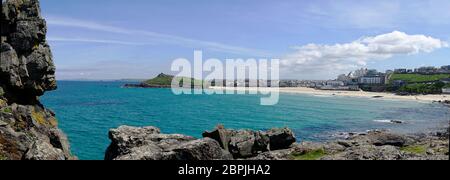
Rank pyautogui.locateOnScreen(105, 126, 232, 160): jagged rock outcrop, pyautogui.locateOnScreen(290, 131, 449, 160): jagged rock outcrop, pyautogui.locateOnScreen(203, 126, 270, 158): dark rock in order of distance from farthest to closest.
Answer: pyautogui.locateOnScreen(203, 126, 270, 158): dark rock
pyautogui.locateOnScreen(290, 131, 449, 160): jagged rock outcrop
pyautogui.locateOnScreen(105, 126, 232, 160): jagged rock outcrop

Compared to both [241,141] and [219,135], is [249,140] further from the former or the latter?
[219,135]

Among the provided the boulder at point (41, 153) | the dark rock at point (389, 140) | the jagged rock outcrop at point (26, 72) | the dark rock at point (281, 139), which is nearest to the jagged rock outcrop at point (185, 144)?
the dark rock at point (281, 139)

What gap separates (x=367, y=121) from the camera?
97062mm

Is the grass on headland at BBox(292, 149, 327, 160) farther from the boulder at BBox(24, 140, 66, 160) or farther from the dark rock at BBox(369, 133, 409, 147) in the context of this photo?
the boulder at BBox(24, 140, 66, 160)

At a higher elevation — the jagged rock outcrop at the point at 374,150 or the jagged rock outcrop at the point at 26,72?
the jagged rock outcrop at the point at 26,72

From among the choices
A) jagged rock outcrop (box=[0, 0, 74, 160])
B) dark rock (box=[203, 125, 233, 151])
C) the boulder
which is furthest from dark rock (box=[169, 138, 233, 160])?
jagged rock outcrop (box=[0, 0, 74, 160])

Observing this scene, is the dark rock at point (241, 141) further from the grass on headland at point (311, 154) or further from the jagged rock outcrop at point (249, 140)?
the grass on headland at point (311, 154)

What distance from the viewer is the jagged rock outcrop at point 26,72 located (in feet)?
107

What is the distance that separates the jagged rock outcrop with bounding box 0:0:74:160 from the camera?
32.5 metres

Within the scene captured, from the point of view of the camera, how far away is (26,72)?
36094mm

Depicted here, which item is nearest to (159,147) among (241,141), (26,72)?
(241,141)
